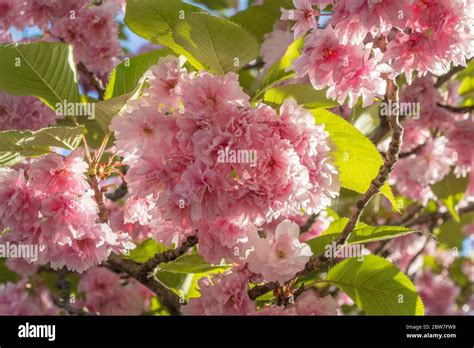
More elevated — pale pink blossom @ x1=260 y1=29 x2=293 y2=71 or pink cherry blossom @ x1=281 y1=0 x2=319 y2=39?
pale pink blossom @ x1=260 y1=29 x2=293 y2=71

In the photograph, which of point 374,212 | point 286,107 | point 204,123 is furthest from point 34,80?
point 374,212

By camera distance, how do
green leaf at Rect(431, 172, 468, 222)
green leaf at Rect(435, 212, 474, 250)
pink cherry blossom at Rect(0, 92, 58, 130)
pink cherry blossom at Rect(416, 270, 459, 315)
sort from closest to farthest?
pink cherry blossom at Rect(0, 92, 58, 130) < green leaf at Rect(431, 172, 468, 222) < green leaf at Rect(435, 212, 474, 250) < pink cherry blossom at Rect(416, 270, 459, 315)

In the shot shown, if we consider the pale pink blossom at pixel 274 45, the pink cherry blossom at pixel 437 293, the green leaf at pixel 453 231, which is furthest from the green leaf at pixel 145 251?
the pink cherry blossom at pixel 437 293

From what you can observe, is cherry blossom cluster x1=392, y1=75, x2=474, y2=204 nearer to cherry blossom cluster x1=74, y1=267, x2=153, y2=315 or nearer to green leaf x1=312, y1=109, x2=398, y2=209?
green leaf x1=312, y1=109, x2=398, y2=209

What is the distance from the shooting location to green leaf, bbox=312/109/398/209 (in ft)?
6.19

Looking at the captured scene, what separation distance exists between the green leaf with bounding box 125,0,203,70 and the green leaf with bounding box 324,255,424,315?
2.44ft

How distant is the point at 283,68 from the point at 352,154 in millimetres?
308

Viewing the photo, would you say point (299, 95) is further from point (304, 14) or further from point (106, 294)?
point (106, 294)

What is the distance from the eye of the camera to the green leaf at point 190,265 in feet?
6.64

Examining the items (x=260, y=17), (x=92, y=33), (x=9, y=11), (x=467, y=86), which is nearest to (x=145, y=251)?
(x=92, y=33)

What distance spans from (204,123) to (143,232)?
1.94m

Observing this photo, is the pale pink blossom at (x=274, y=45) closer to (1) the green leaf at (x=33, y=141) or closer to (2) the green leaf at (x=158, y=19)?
(2) the green leaf at (x=158, y=19)

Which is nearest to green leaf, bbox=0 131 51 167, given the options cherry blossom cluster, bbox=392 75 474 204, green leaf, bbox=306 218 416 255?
green leaf, bbox=306 218 416 255

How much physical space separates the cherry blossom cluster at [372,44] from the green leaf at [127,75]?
49 cm
